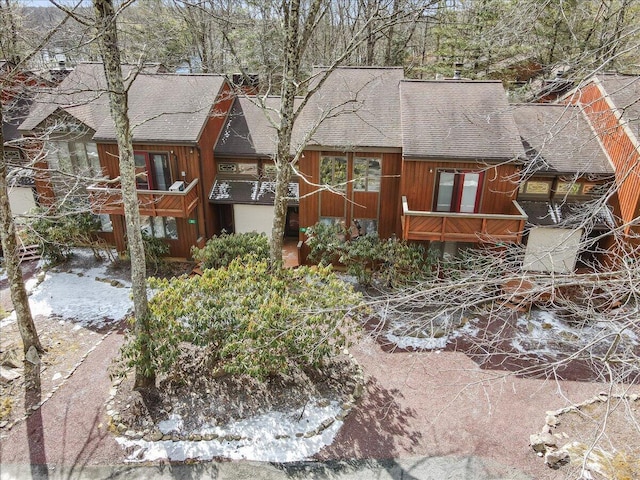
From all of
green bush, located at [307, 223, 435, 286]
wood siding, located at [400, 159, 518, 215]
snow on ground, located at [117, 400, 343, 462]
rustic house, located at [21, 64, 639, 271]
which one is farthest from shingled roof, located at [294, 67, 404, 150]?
snow on ground, located at [117, 400, 343, 462]

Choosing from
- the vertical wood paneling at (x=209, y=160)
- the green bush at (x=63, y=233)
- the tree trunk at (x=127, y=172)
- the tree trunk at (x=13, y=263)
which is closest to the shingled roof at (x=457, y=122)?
the vertical wood paneling at (x=209, y=160)

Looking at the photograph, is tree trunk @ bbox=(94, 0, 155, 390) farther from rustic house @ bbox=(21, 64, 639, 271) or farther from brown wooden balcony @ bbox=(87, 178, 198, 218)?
brown wooden balcony @ bbox=(87, 178, 198, 218)

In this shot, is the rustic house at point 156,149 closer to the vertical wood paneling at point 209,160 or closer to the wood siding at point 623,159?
the vertical wood paneling at point 209,160

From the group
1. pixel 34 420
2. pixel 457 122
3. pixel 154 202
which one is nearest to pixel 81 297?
pixel 154 202

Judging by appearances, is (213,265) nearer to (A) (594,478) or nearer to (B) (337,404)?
(B) (337,404)

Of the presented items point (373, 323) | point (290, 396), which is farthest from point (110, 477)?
point (373, 323)

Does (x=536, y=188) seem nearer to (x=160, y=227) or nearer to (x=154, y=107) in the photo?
(x=160, y=227)
